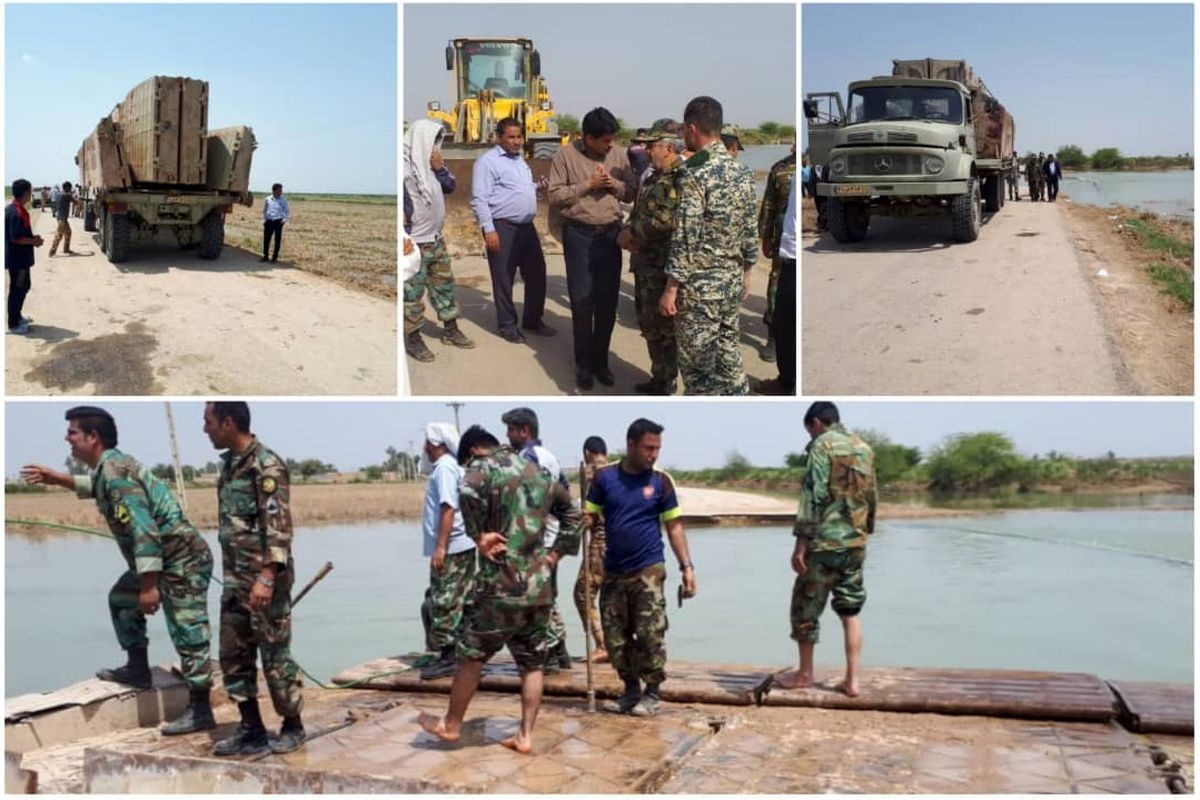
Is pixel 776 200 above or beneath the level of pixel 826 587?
above

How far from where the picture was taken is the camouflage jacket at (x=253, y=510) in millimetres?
4691

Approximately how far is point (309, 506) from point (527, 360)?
16609mm

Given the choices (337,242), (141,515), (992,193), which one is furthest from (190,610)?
(337,242)

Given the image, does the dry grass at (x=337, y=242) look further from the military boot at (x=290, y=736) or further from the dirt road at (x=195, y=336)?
the military boot at (x=290, y=736)

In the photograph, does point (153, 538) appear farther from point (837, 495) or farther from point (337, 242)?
point (337, 242)

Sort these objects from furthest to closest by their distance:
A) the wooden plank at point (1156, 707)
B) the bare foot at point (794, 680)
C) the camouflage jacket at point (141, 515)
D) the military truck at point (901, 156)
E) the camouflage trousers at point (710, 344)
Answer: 1. the military truck at point (901, 156)
2. the camouflage trousers at point (710, 344)
3. the bare foot at point (794, 680)
4. the camouflage jacket at point (141, 515)
5. the wooden plank at point (1156, 707)

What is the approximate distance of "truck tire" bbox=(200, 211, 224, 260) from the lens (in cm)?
1427

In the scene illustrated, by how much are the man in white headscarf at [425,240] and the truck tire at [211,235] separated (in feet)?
24.5

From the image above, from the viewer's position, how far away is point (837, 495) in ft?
17.8

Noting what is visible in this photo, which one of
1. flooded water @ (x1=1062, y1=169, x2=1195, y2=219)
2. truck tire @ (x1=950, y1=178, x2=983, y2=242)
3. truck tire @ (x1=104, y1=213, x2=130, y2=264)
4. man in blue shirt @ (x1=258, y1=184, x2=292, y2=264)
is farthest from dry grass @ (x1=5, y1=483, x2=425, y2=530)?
flooded water @ (x1=1062, y1=169, x2=1195, y2=219)

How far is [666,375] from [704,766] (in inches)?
109

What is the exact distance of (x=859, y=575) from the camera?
548 cm

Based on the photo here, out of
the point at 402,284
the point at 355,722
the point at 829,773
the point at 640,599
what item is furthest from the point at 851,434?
the point at 402,284

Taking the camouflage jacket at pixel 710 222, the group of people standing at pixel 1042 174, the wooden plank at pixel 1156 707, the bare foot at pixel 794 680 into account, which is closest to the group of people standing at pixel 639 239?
the camouflage jacket at pixel 710 222
